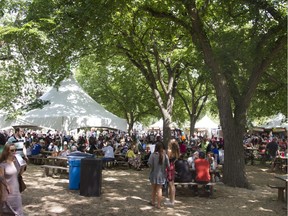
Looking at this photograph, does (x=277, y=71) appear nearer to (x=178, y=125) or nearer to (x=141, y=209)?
(x=141, y=209)

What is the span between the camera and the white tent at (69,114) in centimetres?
1531

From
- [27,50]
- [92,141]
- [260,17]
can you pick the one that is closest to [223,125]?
[260,17]

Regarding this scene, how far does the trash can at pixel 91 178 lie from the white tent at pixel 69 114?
6495mm

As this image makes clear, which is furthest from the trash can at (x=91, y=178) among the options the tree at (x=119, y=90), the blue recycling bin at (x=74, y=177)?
the tree at (x=119, y=90)

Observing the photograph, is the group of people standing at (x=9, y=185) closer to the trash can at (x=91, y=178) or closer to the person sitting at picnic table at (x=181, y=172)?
the trash can at (x=91, y=178)

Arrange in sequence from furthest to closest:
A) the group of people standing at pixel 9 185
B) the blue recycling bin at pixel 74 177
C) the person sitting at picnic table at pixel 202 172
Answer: the blue recycling bin at pixel 74 177 < the person sitting at picnic table at pixel 202 172 < the group of people standing at pixel 9 185

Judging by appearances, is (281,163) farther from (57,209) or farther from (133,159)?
(57,209)

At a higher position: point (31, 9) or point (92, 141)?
point (31, 9)

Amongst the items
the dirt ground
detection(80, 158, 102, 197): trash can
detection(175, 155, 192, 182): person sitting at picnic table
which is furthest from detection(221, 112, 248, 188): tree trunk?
detection(80, 158, 102, 197): trash can

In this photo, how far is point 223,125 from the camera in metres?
11.4

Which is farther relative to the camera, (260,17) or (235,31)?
(235,31)

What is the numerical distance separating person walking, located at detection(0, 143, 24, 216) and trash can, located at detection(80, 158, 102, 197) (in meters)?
3.66

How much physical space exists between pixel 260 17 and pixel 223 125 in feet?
12.0

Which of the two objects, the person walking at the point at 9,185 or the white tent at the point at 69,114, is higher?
the white tent at the point at 69,114
